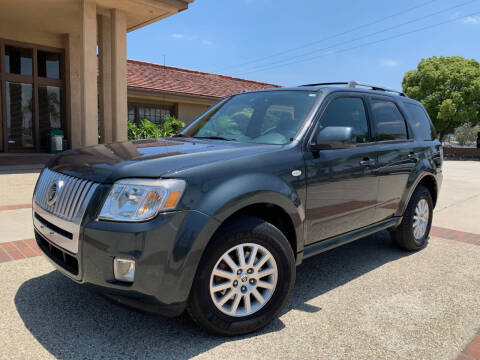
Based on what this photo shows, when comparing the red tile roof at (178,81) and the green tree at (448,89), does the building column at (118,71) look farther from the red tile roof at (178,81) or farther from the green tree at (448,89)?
the green tree at (448,89)

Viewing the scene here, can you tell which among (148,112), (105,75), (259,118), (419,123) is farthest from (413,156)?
(148,112)

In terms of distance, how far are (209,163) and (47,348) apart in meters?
1.59

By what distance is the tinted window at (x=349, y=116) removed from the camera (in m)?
3.70

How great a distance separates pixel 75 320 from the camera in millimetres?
2979

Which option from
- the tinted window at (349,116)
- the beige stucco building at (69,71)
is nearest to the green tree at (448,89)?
the beige stucco building at (69,71)

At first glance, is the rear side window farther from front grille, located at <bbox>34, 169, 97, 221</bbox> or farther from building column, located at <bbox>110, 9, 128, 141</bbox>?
building column, located at <bbox>110, 9, 128, 141</bbox>

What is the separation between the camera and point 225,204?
2.63 meters

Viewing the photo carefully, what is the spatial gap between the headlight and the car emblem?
568 millimetres

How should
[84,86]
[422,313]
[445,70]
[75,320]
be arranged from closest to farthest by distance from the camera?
[75,320], [422,313], [84,86], [445,70]

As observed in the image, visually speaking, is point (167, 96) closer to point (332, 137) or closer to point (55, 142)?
point (55, 142)

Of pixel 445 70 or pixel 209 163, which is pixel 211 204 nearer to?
pixel 209 163

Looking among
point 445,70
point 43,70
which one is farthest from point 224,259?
point 445,70

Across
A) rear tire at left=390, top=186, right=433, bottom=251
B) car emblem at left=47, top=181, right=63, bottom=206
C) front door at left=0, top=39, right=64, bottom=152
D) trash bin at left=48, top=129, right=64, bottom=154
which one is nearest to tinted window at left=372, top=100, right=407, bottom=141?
rear tire at left=390, top=186, right=433, bottom=251

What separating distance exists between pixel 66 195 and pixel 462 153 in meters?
33.5
